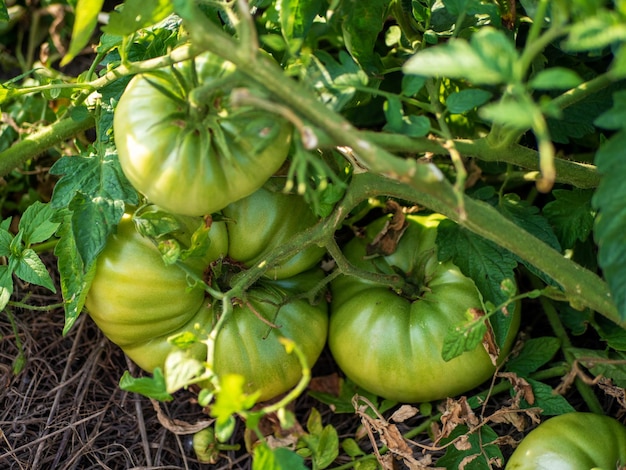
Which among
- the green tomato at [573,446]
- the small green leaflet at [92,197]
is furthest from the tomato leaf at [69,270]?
the green tomato at [573,446]

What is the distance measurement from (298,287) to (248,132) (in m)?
0.57

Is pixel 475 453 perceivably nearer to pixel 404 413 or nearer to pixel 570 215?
pixel 404 413

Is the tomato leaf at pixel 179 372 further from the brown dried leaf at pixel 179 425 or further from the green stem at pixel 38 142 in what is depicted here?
the green stem at pixel 38 142

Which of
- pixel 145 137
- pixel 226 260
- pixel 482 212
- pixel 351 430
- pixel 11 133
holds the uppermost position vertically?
pixel 145 137

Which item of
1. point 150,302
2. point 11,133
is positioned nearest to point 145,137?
point 150,302

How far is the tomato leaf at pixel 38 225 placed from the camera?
4.41ft

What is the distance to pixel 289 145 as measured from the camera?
1.10m

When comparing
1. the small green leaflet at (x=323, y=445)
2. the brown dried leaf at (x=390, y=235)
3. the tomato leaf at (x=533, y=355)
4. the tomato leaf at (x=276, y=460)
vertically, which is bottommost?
the small green leaflet at (x=323, y=445)

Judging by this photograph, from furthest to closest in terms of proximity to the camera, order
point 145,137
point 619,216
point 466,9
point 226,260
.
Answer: point 226,260 → point 466,9 → point 145,137 → point 619,216

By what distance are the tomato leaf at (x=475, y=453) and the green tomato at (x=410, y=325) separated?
11 centimetres

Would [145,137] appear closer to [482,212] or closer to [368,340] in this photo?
[482,212]

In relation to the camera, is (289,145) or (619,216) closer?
(619,216)

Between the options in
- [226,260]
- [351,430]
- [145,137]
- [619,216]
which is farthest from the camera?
[351,430]

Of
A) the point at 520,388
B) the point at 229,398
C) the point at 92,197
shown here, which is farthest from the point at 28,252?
the point at 520,388
